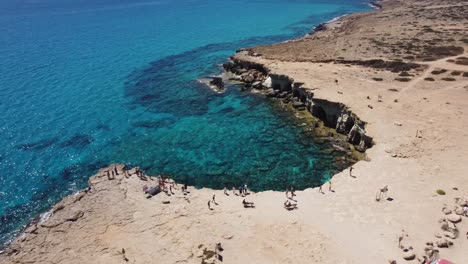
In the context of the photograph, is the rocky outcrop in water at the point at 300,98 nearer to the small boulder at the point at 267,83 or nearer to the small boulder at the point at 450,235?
the small boulder at the point at 267,83

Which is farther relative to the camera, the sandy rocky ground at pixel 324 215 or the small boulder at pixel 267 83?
the small boulder at pixel 267 83

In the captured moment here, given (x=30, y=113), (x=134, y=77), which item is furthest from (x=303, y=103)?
(x=30, y=113)

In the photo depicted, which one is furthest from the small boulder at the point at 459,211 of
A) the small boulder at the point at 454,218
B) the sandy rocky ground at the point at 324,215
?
the small boulder at the point at 454,218

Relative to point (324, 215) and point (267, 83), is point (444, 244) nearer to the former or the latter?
point (324, 215)

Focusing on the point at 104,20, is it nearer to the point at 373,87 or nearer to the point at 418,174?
the point at 373,87

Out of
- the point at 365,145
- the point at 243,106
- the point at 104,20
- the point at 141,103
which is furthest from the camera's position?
the point at 104,20

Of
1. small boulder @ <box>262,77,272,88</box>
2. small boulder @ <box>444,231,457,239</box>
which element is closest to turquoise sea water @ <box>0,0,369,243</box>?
small boulder @ <box>262,77,272,88</box>

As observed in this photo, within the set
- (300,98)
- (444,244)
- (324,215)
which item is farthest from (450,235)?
(300,98)
